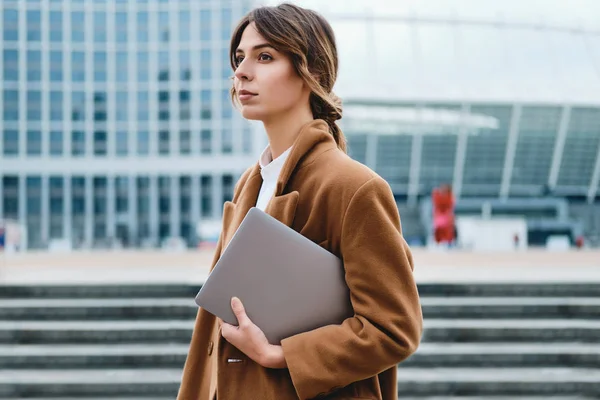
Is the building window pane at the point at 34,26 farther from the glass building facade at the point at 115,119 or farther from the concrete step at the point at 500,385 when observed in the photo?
the concrete step at the point at 500,385

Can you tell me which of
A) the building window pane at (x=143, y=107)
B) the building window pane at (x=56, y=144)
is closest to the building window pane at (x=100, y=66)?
the building window pane at (x=143, y=107)

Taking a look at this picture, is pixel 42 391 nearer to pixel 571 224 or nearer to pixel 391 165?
pixel 391 165

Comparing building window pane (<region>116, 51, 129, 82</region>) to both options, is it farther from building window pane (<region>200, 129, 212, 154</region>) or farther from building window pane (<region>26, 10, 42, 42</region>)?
building window pane (<region>200, 129, 212, 154</region>)

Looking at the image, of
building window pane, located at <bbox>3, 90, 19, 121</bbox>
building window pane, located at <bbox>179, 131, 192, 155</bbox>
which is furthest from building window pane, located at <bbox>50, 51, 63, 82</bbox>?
building window pane, located at <bbox>179, 131, 192, 155</bbox>

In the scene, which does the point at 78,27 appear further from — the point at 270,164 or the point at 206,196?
the point at 270,164

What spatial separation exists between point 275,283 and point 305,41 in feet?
1.58

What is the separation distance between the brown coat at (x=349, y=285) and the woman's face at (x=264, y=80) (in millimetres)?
80

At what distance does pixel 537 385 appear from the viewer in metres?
4.94

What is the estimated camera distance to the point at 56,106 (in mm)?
48812

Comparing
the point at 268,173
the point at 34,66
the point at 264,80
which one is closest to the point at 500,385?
the point at 268,173

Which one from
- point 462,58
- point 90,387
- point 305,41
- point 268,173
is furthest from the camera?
point 462,58

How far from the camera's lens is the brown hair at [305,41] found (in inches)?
50.5

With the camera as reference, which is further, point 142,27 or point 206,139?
point 142,27

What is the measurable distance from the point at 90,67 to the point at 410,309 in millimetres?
51937
